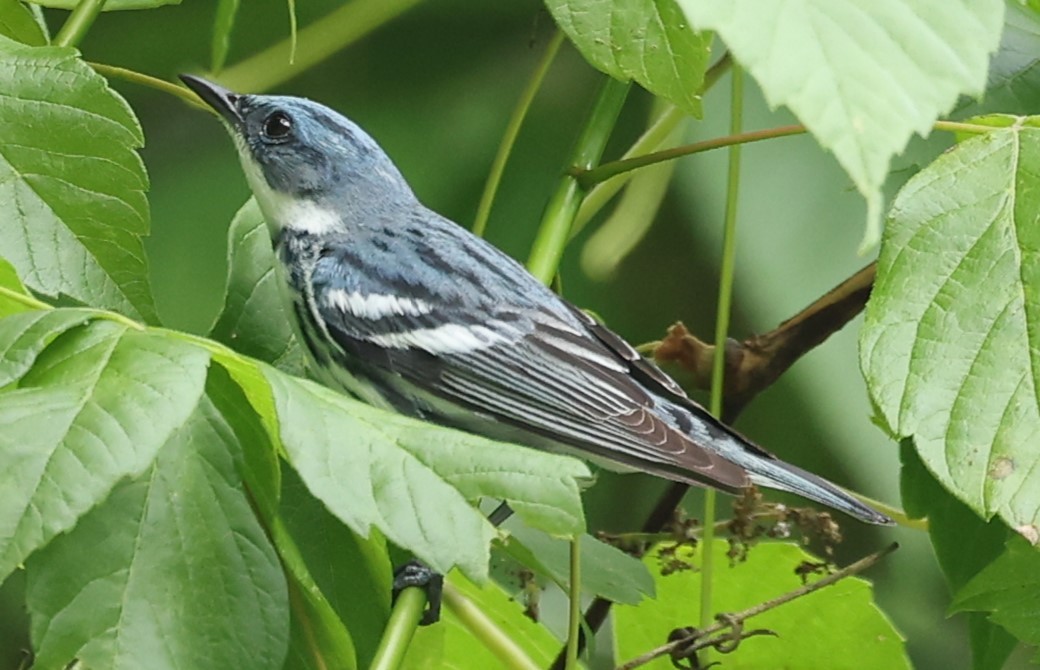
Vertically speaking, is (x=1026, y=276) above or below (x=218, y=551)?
above

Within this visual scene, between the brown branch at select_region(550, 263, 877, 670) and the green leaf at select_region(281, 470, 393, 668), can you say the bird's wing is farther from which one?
the green leaf at select_region(281, 470, 393, 668)

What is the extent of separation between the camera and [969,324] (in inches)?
33.4

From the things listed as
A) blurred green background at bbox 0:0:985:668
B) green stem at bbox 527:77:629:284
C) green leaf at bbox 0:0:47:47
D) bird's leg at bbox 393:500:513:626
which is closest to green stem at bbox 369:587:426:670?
bird's leg at bbox 393:500:513:626

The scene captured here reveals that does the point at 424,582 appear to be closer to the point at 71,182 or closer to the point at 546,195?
the point at 71,182

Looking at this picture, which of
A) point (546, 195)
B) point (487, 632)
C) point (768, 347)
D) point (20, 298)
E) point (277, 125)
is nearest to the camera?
point (20, 298)

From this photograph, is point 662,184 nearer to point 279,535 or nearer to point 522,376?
point 522,376

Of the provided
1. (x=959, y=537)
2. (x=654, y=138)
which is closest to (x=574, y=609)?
(x=959, y=537)

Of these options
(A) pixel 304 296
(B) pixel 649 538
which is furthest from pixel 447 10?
(B) pixel 649 538

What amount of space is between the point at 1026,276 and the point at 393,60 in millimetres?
1786

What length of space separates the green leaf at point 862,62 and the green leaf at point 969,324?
0.56ft

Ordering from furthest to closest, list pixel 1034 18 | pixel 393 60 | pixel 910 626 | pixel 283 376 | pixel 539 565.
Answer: pixel 393 60 < pixel 910 626 < pixel 1034 18 < pixel 539 565 < pixel 283 376

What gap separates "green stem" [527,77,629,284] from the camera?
3.76 feet

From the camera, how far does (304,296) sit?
1.30 meters

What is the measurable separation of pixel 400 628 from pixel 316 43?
41.8 inches
